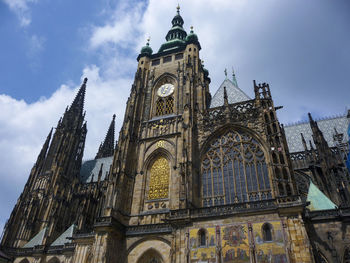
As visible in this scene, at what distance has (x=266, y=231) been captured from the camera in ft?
51.3

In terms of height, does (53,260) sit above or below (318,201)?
below

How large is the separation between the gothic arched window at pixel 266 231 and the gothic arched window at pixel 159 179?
319 inches

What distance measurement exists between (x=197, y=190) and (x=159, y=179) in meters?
3.62

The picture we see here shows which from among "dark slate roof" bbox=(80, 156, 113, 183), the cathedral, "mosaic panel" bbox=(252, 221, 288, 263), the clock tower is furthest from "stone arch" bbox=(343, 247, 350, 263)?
"dark slate roof" bbox=(80, 156, 113, 183)

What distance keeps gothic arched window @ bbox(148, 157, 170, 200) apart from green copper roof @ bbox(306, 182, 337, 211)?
10.5 m

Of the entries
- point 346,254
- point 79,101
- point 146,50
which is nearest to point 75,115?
point 79,101

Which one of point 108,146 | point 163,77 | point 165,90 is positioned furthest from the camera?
point 108,146

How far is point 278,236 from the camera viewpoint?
15148 millimetres

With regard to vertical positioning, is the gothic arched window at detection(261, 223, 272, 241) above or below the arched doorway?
above

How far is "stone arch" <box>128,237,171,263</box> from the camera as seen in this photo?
18.4 metres

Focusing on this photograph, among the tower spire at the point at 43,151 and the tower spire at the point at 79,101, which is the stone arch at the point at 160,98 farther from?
the tower spire at the point at 79,101

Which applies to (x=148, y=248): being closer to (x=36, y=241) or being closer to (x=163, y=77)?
(x=36, y=241)

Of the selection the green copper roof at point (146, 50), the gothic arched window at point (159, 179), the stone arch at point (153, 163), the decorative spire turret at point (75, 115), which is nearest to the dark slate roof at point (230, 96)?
the stone arch at point (153, 163)

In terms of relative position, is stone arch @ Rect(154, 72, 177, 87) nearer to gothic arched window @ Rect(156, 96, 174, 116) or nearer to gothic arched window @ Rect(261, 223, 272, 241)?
gothic arched window @ Rect(156, 96, 174, 116)
